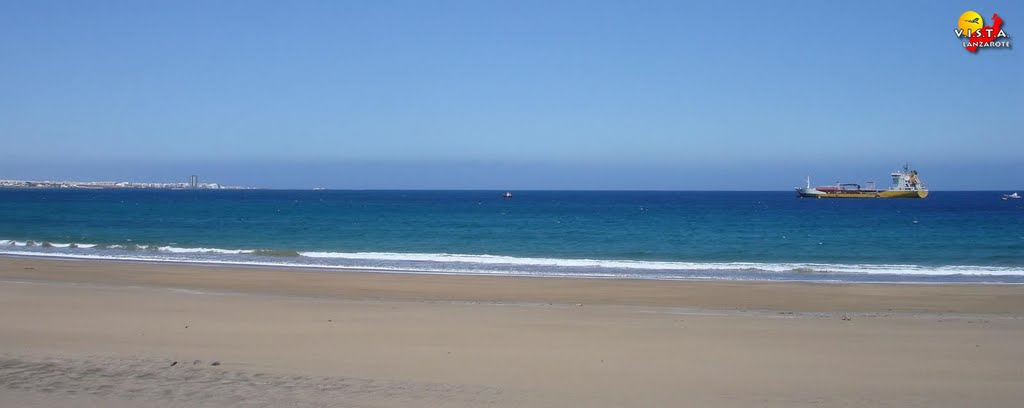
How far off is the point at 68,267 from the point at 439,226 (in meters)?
27.1

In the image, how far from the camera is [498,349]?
963 cm

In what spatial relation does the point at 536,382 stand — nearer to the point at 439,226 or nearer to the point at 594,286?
the point at 594,286

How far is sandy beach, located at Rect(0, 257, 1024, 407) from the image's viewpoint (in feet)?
24.3

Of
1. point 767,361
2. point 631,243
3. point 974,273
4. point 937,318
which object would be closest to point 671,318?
point 767,361

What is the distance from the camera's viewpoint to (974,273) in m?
23.2

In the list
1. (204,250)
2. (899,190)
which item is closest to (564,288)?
(204,250)

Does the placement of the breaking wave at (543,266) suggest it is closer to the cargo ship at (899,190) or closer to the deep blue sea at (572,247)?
the deep blue sea at (572,247)

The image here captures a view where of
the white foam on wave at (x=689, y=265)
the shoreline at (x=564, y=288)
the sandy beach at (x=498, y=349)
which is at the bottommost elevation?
the white foam on wave at (x=689, y=265)

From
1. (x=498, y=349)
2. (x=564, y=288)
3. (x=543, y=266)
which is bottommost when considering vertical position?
(x=543, y=266)

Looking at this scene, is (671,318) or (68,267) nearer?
(671,318)

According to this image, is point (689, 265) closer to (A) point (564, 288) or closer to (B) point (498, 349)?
(A) point (564, 288)

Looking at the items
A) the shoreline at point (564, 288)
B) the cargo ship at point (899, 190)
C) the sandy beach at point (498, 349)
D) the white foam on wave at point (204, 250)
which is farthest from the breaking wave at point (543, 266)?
the cargo ship at point (899, 190)

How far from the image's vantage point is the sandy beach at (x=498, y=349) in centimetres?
741

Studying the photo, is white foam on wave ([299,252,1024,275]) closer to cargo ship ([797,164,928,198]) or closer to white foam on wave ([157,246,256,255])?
white foam on wave ([157,246,256,255])
